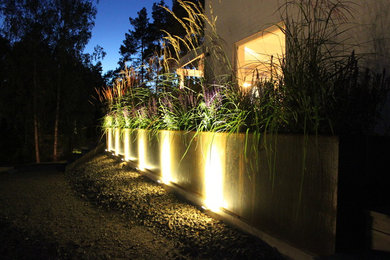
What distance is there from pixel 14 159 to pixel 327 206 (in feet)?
45.0

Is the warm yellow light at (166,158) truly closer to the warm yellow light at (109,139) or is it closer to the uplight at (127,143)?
the uplight at (127,143)

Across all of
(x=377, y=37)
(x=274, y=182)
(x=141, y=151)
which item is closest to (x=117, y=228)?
(x=274, y=182)

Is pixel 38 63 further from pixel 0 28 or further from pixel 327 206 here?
pixel 327 206

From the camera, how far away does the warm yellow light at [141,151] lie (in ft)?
13.8

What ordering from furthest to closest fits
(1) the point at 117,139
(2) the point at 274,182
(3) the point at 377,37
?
(1) the point at 117,139 < (3) the point at 377,37 < (2) the point at 274,182

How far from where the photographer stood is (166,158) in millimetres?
3357

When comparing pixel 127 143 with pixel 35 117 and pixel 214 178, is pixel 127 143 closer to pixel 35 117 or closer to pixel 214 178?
pixel 214 178

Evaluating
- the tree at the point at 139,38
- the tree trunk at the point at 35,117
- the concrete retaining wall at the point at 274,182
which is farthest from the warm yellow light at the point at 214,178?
the tree at the point at 139,38

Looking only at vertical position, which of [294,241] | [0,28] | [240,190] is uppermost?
[0,28]

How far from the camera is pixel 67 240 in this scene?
198 centimetres

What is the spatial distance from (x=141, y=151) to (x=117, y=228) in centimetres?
218

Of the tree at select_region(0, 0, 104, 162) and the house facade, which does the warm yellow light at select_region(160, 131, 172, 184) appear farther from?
the tree at select_region(0, 0, 104, 162)

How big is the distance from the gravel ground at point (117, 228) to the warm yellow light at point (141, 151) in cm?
61

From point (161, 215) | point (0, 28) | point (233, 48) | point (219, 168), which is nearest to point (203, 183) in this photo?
point (219, 168)
